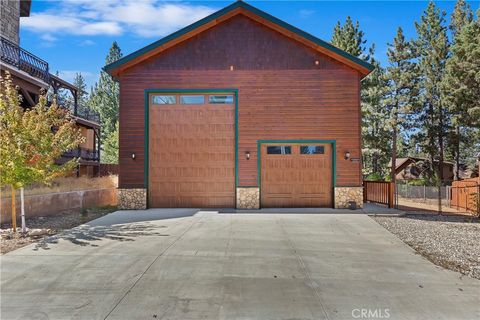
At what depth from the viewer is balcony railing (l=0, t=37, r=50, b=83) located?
50.0 feet

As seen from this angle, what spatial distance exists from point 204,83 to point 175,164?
3394mm

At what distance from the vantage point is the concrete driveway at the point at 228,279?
4.18 m

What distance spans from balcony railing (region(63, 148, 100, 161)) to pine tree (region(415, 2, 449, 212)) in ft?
90.5

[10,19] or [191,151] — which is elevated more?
[10,19]

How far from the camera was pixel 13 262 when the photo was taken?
602 centimetres

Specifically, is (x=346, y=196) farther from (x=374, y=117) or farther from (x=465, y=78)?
(x=374, y=117)

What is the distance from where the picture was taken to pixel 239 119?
42.5 ft

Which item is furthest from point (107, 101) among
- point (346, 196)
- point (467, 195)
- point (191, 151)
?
point (467, 195)

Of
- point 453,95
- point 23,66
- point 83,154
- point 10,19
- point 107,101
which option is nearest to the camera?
point 23,66

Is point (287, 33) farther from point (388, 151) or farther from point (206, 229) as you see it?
point (388, 151)

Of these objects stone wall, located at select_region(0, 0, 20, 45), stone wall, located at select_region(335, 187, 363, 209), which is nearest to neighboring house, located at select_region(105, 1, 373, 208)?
stone wall, located at select_region(335, 187, 363, 209)

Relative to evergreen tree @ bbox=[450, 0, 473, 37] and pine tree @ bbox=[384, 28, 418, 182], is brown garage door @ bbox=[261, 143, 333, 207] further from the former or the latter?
evergreen tree @ bbox=[450, 0, 473, 37]

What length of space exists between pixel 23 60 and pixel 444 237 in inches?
765

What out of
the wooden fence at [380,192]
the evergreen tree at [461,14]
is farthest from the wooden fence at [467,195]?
the evergreen tree at [461,14]
